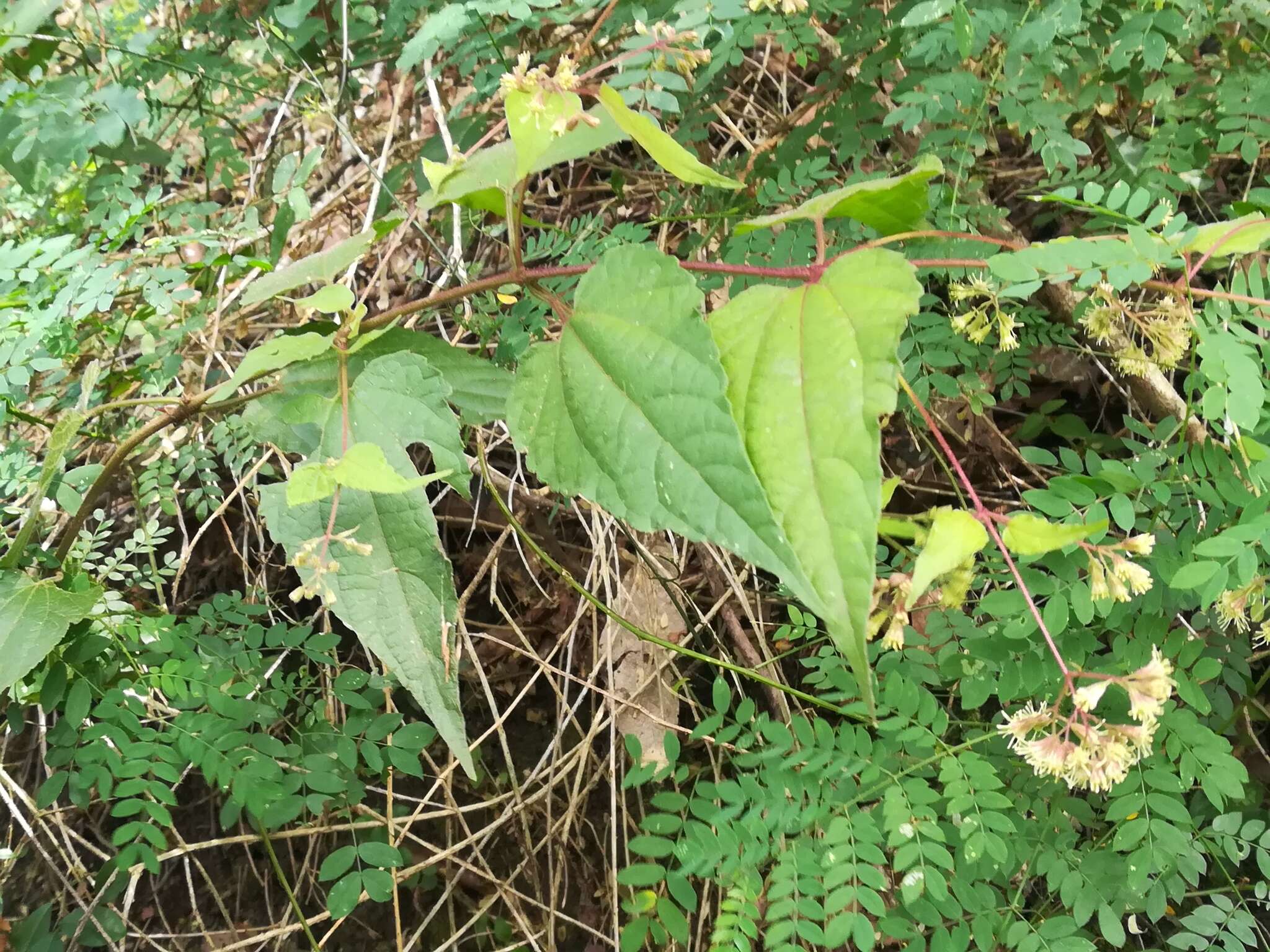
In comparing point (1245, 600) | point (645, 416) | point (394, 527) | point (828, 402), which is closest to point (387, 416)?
point (394, 527)

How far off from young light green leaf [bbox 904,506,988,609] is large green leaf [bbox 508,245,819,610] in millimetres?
136

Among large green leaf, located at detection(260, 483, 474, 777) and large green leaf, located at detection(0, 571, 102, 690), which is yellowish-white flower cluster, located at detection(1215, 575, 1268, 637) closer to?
large green leaf, located at detection(260, 483, 474, 777)

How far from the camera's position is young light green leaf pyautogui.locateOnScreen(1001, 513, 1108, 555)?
576mm

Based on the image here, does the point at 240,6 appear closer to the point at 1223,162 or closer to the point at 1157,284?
the point at 1157,284

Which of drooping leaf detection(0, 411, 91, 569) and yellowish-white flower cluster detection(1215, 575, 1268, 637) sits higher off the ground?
drooping leaf detection(0, 411, 91, 569)

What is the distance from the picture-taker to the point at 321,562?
24.8 inches

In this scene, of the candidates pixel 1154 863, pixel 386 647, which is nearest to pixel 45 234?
pixel 386 647

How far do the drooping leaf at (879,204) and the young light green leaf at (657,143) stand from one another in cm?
5

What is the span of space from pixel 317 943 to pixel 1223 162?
74.5 inches

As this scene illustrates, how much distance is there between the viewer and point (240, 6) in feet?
4.48

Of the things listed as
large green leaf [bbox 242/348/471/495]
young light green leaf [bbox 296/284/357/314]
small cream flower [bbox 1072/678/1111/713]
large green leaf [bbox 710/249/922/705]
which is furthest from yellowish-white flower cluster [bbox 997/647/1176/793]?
young light green leaf [bbox 296/284/357/314]

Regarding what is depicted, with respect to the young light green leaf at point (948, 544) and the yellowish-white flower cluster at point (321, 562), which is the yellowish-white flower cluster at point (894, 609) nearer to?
the young light green leaf at point (948, 544)

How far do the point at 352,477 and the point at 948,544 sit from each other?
0.43 meters

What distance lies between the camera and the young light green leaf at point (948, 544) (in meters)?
0.57
